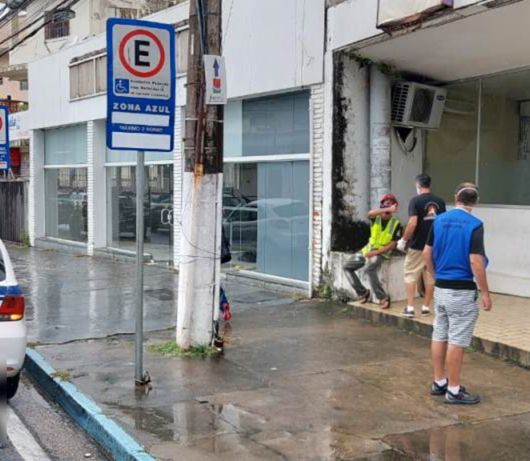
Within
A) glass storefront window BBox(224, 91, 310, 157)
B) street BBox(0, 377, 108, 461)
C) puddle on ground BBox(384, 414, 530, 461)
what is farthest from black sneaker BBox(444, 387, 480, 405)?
glass storefront window BBox(224, 91, 310, 157)

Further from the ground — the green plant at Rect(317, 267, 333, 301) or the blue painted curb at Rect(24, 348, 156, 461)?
the green plant at Rect(317, 267, 333, 301)

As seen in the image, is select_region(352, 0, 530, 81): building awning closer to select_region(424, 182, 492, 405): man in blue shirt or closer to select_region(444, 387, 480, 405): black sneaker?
select_region(424, 182, 492, 405): man in blue shirt

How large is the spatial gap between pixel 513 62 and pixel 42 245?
15275 mm

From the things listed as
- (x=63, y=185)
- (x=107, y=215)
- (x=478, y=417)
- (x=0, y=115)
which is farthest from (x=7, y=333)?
(x=63, y=185)

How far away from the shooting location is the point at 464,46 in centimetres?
895

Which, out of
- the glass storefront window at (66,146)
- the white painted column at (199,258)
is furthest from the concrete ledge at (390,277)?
the glass storefront window at (66,146)

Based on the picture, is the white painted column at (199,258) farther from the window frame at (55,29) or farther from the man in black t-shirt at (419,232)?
the window frame at (55,29)

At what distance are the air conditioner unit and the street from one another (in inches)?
256

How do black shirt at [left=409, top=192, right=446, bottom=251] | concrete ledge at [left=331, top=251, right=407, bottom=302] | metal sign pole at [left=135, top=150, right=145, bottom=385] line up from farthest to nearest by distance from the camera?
concrete ledge at [left=331, top=251, right=407, bottom=302] → black shirt at [left=409, top=192, right=446, bottom=251] → metal sign pole at [left=135, top=150, right=145, bottom=385]

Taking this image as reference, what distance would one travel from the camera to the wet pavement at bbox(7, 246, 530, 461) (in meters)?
4.81

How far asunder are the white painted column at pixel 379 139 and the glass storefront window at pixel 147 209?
18.8ft

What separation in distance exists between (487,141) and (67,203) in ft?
42.6

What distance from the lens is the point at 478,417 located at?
5.35 m

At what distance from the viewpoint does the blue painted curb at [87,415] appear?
4801mm
